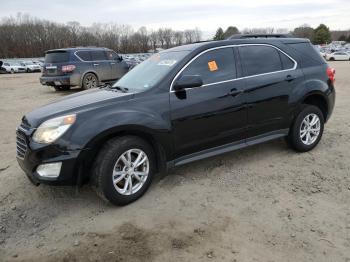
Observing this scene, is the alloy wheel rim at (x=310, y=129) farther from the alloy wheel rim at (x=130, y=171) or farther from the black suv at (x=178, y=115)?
the alloy wheel rim at (x=130, y=171)

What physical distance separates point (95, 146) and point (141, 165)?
1.93 feet

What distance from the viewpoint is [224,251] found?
305 cm

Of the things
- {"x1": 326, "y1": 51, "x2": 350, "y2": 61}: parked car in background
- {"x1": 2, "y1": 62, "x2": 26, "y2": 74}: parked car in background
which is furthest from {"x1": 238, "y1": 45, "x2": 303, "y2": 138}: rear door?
{"x1": 326, "y1": 51, "x2": 350, "y2": 61}: parked car in background

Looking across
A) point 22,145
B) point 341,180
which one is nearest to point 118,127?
point 22,145

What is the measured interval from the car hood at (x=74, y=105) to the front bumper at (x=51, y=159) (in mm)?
232

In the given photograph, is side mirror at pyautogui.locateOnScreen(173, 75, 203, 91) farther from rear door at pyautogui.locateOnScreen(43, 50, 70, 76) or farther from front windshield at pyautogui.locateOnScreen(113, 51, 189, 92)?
rear door at pyautogui.locateOnScreen(43, 50, 70, 76)

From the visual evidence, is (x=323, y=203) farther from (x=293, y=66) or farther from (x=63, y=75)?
(x=63, y=75)

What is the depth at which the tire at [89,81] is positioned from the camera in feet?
44.7

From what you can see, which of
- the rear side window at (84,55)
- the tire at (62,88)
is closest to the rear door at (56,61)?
the rear side window at (84,55)

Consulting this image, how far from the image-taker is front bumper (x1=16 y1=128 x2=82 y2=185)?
355cm

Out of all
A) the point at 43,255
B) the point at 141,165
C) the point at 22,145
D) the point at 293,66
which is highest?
the point at 293,66

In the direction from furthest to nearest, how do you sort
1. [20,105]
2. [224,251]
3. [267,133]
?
[20,105]
[267,133]
[224,251]

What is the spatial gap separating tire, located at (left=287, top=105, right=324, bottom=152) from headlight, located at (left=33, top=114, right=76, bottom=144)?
320 centimetres

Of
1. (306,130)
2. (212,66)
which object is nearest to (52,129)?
(212,66)
